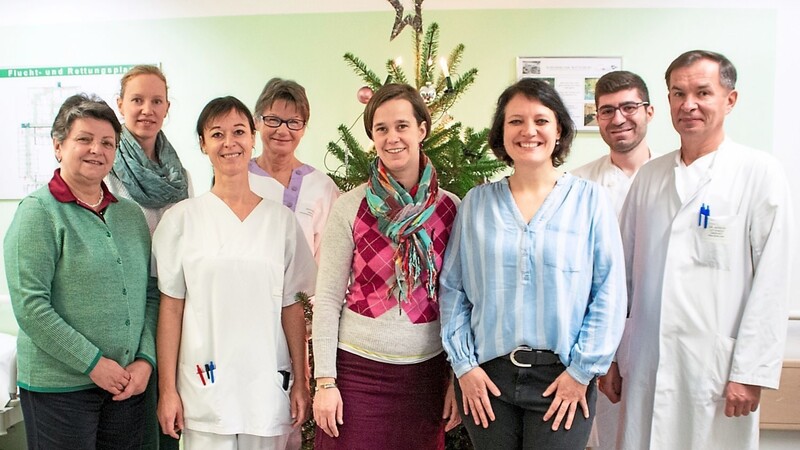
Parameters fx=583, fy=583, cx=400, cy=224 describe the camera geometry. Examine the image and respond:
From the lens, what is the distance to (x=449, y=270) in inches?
70.7

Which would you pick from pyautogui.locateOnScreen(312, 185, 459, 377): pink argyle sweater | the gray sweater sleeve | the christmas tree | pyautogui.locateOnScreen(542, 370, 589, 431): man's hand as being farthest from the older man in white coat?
the gray sweater sleeve

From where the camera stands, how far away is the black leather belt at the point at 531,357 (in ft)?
5.32

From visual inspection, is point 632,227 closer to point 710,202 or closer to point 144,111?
point 710,202

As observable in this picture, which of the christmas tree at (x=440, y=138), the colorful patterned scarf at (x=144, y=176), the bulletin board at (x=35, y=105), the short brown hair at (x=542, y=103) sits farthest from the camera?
the bulletin board at (x=35, y=105)

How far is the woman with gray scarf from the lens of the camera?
7.61 feet

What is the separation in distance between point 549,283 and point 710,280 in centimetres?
64

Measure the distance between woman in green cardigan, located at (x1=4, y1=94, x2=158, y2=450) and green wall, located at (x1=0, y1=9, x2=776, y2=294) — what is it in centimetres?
173

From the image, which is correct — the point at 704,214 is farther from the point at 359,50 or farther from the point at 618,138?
the point at 359,50

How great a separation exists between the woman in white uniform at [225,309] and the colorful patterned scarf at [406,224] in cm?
41

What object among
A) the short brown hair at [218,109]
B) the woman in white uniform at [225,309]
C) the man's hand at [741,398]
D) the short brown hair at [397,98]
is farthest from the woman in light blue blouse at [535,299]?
the short brown hair at [218,109]

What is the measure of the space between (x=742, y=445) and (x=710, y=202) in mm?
800

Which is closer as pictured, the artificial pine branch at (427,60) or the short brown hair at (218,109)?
the short brown hair at (218,109)

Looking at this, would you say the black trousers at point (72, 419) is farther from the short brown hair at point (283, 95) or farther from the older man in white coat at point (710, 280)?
the older man in white coat at point (710, 280)

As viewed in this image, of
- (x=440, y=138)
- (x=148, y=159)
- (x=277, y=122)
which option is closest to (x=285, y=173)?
(x=277, y=122)
